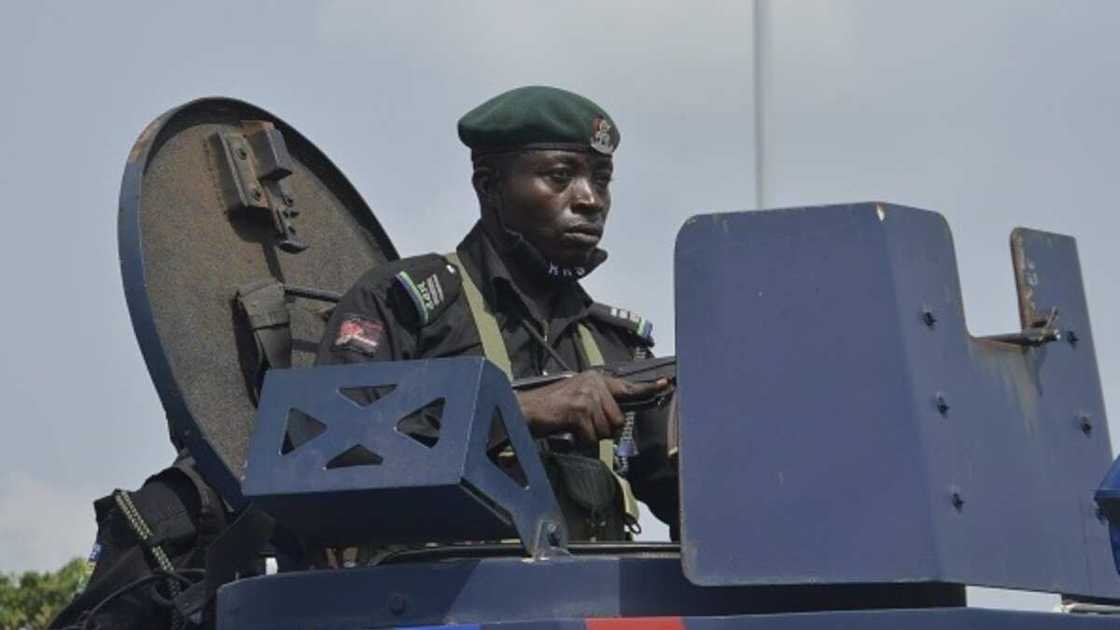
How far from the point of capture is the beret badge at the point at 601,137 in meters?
7.55

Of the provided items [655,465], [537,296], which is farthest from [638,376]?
[537,296]

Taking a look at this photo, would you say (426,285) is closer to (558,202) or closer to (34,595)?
(558,202)

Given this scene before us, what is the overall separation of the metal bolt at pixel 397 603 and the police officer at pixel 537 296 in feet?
3.37

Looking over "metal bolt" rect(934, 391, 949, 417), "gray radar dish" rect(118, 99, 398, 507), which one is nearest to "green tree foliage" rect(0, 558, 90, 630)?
"gray radar dish" rect(118, 99, 398, 507)

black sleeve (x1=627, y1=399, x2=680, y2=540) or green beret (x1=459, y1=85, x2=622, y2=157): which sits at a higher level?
green beret (x1=459, y1=85, x2=622, y2=157)

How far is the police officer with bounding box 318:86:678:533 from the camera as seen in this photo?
7.06 meters

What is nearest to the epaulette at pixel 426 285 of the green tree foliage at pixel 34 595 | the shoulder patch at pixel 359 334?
the shoulder patch at pixel 359 334

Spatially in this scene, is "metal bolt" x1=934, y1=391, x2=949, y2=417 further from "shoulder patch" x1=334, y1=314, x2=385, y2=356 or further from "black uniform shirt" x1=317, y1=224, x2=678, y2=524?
"shoulder patch" x1=334, y1=314, x2=385, y2=356

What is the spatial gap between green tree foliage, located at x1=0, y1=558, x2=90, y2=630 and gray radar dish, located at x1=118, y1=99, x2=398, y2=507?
43.7 feet

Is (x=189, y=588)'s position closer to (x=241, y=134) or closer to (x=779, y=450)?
(x=241, y=134)

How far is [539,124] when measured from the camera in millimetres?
7547

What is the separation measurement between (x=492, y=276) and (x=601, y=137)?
509 mm

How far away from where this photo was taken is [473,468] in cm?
582

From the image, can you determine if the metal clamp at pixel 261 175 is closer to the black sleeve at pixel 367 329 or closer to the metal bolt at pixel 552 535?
the black sleeve at pixel 367 329
